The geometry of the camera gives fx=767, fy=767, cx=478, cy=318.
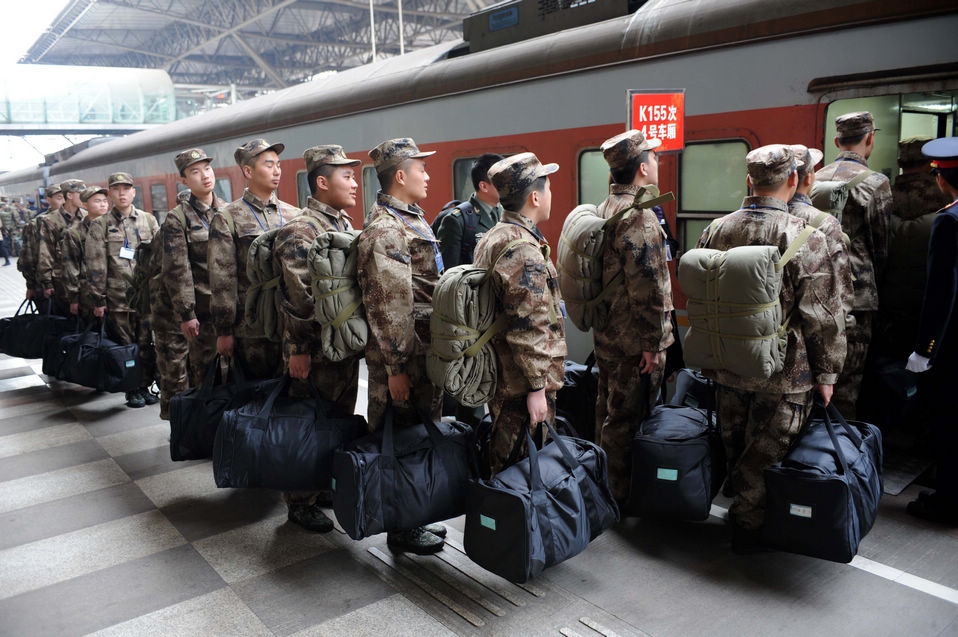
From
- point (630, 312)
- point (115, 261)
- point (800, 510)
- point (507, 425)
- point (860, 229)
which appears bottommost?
point (800, 510)

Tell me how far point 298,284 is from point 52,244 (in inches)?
232

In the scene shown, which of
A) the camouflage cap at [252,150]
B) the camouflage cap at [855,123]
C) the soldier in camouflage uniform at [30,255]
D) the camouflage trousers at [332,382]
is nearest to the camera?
the camouflage trousers at [332,382]

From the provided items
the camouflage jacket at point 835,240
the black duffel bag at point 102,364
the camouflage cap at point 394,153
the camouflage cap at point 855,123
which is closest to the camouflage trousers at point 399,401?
the camouflage cap at point 394,153

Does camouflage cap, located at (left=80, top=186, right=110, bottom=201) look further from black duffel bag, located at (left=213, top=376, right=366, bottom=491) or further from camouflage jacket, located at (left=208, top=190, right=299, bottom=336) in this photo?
black duffel bag, located at (left=213, top=376, right=366, bottom=491)

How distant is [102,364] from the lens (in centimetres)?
660

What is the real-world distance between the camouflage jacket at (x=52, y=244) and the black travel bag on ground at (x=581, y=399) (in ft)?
19.7

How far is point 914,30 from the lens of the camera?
3926mm

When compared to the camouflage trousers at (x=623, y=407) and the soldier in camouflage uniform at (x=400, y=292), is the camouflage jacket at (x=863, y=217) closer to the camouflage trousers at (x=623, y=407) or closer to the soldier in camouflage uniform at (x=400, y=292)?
the camouflage trousers at (x=623, y=407)

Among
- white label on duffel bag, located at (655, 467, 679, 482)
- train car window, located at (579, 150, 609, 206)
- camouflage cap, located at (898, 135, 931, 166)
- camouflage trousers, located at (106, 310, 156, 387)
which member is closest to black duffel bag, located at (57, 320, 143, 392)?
camouflage trousers, located at (106, 310, 156, 387)

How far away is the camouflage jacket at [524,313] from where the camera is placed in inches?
127

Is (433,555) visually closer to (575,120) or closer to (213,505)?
(213,505)

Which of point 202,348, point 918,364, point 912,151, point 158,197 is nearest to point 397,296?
point 202,348

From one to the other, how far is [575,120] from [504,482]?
3327 millimetres

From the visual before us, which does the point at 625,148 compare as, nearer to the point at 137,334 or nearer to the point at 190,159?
the point at 190,159
